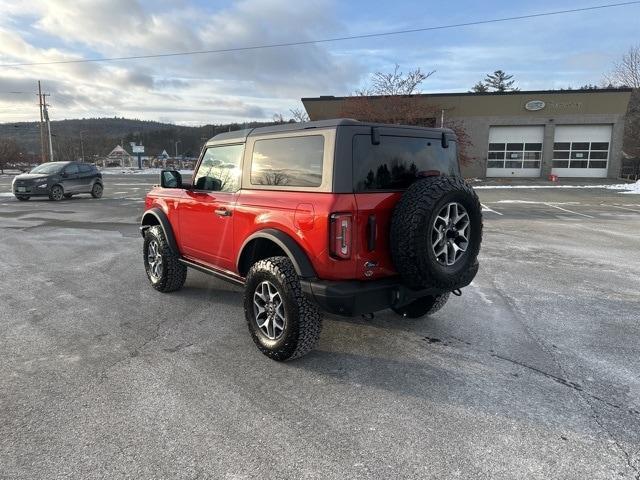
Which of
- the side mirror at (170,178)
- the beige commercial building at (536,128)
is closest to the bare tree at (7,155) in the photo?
the beige commercial building at (536,128)

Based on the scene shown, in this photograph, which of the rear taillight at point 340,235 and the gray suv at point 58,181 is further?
the gray suv at point 58,181

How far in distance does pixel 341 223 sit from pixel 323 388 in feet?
3.99

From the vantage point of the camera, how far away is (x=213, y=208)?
15.1 feet

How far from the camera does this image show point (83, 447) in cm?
262

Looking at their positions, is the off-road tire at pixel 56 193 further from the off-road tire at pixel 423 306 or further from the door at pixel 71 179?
the off-road tire at pixel 423 306

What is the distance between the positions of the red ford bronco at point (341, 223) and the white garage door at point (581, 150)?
39869 millimetres

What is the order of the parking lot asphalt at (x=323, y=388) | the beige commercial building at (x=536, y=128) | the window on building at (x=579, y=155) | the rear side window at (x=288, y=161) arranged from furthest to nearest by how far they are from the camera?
the window on building at (x=579, y=155)
the beige commercial building at (x=536, y=128)
the rear side window at (x=288, y=161)
the parking lot asphalt at (x=323, y=388)

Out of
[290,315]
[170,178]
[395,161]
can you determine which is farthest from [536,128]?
[290,315]

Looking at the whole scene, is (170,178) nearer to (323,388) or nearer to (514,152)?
(323,388)

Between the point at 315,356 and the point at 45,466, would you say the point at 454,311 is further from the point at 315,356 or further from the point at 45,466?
the point at 45,466

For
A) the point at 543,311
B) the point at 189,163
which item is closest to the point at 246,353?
the point at 543,311

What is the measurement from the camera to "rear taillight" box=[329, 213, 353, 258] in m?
3.29

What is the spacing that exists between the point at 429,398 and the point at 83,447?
221cm

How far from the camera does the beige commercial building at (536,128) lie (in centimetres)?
3688
